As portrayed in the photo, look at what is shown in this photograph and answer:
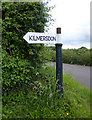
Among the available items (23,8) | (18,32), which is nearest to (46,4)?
(23,8)

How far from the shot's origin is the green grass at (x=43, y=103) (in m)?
2.78

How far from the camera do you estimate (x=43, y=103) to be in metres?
2.90

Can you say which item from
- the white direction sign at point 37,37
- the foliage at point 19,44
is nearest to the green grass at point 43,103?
the foliage at point 19,44

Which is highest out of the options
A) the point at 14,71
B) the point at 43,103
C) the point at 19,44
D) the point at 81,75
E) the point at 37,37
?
the point at 37,37

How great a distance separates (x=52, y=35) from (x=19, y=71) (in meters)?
1.21

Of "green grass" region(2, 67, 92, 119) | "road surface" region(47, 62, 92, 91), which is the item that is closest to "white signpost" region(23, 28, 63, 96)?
"green grass" region(2, 67, 92, 119)

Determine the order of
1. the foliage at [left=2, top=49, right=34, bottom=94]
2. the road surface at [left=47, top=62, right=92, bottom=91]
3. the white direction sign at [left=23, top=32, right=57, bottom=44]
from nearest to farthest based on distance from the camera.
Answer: the white direction sign at [left=23, top=32, right=57, bottom=44] < the foliage at [left=2, top=49, right=34, bottom=94] < the road surface at [left=47, top=62, right=92, bottom=91]

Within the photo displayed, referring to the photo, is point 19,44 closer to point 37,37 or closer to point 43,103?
point 37,37

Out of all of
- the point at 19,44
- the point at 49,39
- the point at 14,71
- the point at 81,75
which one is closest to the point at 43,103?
the point at 14,71

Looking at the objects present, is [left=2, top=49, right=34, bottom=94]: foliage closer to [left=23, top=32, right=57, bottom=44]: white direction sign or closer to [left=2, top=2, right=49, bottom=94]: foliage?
[left=2, top=2, right=49, bottom=94]: foliage

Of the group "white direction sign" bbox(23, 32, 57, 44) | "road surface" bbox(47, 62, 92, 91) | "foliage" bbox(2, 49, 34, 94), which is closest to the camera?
"white direction sign" bbox(23, 32, 57, 44)

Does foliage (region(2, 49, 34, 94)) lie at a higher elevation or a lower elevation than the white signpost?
lower

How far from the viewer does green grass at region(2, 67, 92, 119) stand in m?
2.78

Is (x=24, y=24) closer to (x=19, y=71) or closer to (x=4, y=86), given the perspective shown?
(x=19, y=71)
